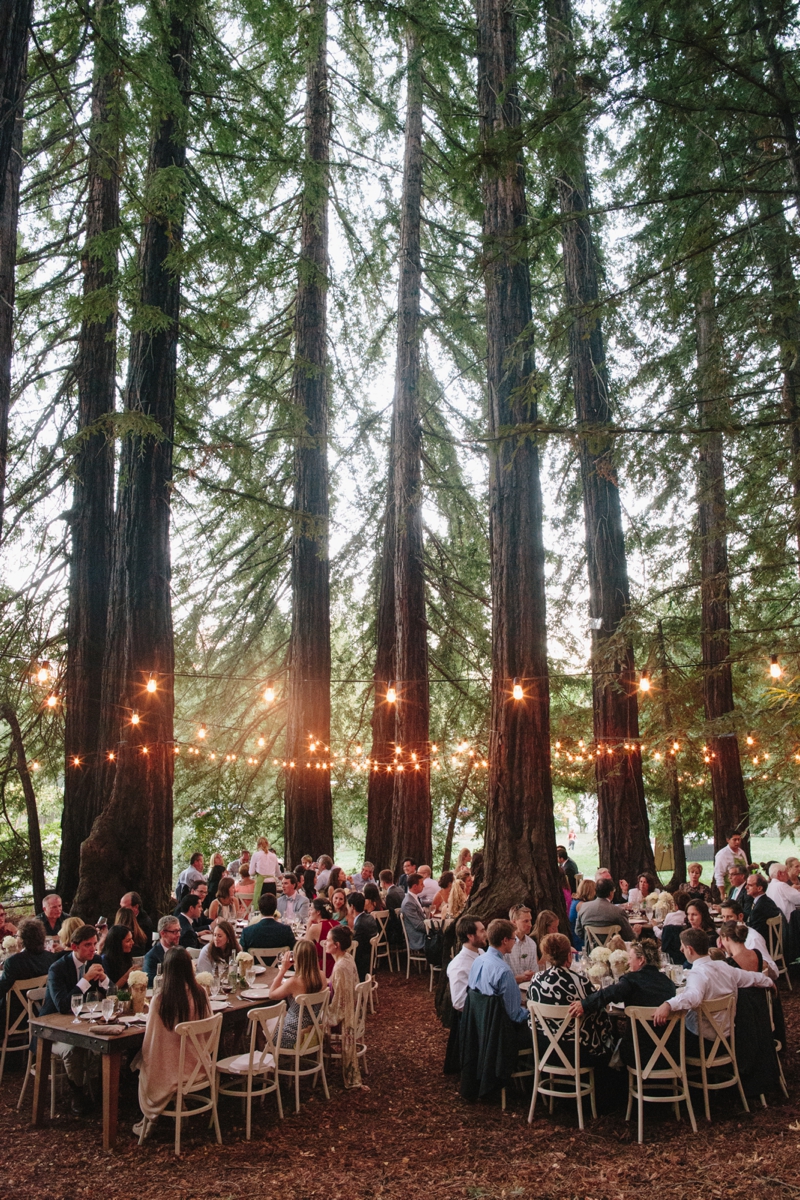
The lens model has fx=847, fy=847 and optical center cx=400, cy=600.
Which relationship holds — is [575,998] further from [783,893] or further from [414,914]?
[783,893]

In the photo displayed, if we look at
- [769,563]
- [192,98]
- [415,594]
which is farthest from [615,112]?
[415,594]

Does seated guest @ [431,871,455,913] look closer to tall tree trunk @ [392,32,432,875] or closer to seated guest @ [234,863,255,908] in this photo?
tall tree trunk @ [392,32,432,875]

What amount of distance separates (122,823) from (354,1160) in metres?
5.04

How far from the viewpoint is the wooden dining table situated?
5473 mm

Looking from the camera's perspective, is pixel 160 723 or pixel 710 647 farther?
pixel 710 647

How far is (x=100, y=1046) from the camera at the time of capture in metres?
5.51

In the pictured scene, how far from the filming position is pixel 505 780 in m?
8.25

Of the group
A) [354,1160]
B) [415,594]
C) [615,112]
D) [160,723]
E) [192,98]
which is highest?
[192,98]

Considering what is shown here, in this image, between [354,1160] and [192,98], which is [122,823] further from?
[192,98]

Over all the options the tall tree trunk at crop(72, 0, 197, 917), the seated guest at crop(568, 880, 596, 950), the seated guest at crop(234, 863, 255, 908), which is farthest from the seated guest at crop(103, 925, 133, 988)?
the seated guest at crop(234, 863, 255, 908)

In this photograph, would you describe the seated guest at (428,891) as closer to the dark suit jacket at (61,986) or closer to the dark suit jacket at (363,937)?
the dark suit jacket at (363,937)

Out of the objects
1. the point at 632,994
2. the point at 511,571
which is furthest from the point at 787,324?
the point at 632,994

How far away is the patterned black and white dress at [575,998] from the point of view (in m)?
5.81

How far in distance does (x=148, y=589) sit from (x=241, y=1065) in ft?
18.1
